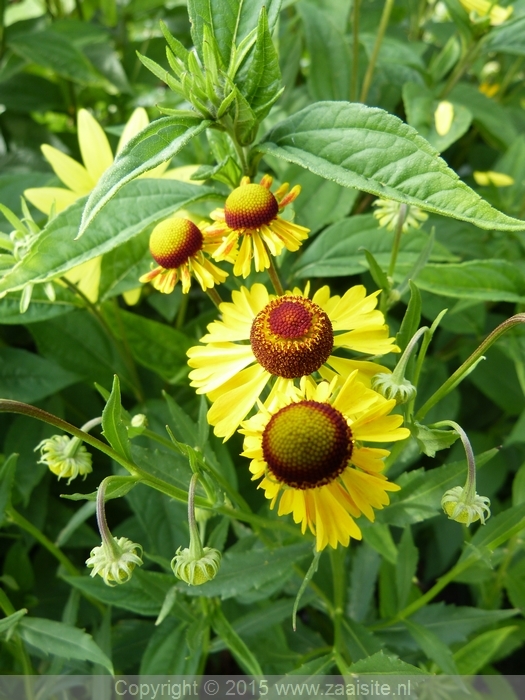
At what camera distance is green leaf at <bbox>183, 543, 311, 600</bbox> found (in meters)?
0.63

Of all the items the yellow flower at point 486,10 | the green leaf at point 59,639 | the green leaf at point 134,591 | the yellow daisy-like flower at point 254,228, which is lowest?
the green leaf at point 59,639

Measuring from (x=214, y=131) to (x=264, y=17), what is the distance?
0.17 metres

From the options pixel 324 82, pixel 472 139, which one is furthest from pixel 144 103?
pixel 472 139

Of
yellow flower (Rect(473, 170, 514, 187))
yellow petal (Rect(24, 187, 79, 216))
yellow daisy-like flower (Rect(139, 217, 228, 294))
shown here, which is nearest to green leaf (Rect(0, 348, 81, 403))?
yellow petal (Rect(24, 187, 79, 216))

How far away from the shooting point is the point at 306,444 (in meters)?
0.47

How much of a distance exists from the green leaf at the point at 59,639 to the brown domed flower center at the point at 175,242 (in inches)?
15.6

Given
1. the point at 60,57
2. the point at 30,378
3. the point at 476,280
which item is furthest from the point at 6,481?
the point at 60,57

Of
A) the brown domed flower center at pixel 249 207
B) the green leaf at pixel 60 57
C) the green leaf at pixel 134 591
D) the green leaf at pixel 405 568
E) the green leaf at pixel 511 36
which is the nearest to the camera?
the brown domed flower center at pixel 249 207

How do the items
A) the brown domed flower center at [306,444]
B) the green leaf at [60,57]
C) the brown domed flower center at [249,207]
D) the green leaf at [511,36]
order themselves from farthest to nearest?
1. the green leaf at [60,57]
2. the green leaf at [511,36]
3. the brown domed flower center at [249,207]
4. the brown domed flower center at [306,444]

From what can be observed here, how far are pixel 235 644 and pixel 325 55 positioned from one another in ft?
2.79

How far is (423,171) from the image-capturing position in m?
0.49

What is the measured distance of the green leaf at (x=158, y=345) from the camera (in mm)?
840

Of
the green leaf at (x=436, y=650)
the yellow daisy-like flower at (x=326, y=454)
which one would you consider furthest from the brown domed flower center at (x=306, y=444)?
the green leaf at (x=436, y=650)

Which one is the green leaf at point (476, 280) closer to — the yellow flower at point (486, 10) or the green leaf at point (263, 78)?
the green leaf at point (263, 78)
